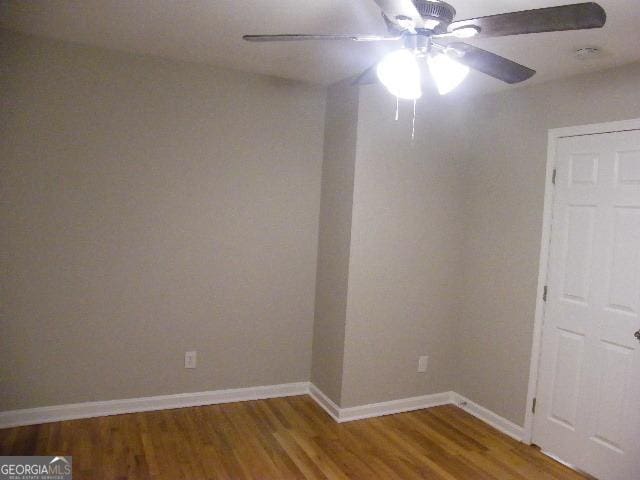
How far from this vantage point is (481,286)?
360cm

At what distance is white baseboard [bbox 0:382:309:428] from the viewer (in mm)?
2949

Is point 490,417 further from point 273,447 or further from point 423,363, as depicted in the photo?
point 273,447

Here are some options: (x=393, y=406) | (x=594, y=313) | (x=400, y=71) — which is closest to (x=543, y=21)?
(x=400, y=71)

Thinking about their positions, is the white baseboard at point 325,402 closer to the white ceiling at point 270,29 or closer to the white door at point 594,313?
the white door at point 594,313

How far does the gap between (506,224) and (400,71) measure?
78.7 inches

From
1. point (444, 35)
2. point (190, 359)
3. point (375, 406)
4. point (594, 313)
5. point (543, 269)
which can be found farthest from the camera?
point (375, 406)

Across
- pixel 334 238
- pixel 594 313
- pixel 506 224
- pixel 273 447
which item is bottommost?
pixel 273 447

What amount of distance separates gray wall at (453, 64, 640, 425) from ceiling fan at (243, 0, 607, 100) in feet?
4.14

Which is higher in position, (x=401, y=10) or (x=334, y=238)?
(x=401, y=10)

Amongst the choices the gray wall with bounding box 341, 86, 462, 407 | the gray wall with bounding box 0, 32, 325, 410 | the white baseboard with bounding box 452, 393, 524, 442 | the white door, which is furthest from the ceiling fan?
the white baseboard with bounding box 452, 393, 524, 442

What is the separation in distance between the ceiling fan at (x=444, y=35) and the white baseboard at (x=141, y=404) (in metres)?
2.54

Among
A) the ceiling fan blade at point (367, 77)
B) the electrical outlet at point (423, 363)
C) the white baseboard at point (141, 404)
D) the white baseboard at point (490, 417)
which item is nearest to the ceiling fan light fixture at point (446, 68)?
the ceiling fan blade at point (367, 77)

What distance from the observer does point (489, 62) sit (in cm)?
186

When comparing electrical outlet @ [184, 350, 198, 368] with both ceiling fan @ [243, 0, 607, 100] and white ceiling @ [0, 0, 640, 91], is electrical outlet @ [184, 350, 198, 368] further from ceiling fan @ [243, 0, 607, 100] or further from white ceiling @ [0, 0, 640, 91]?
ceiling fan @ [243, 0, 607, 100]
